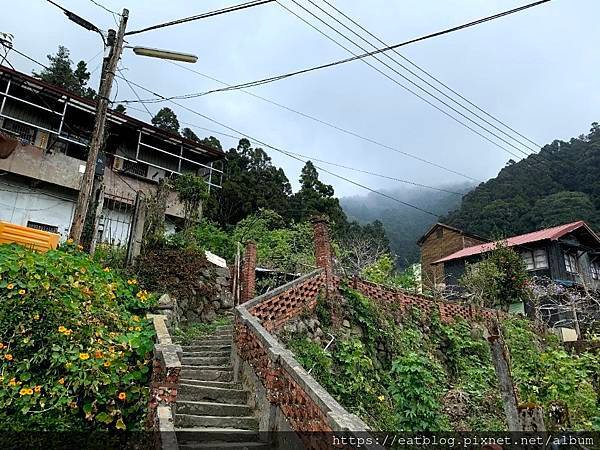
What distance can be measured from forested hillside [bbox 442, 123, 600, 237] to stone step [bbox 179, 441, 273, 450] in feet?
111

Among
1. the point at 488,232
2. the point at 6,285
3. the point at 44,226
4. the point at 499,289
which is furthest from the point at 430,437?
the point at 488,232

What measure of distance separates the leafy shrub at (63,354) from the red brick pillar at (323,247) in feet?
16.1

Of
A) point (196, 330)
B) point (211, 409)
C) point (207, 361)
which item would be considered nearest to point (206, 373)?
point (207, 361)

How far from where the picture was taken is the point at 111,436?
4.82m

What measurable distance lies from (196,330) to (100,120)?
200 inches

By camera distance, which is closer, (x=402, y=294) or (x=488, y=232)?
(x=402, y=294)

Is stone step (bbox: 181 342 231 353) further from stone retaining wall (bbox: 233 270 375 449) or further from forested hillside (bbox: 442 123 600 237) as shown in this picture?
forested hillside (bbox: 442 123 600 237)

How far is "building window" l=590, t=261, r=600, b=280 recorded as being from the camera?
94.7 feet

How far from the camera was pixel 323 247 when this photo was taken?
1038 centimetres

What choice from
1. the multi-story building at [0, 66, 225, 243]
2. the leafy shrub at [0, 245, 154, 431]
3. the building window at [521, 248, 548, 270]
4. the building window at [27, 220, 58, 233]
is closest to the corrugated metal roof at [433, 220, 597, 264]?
the building window at [521, 248, 548, 270]

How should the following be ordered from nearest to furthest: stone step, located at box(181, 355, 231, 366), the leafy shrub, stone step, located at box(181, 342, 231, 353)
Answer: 1. the leafy shrub
2. stone step, located at box(181, 355, 231, 366)
3. stone step, located at box(181, 342, 231, 353)

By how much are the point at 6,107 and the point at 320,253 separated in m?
15.1

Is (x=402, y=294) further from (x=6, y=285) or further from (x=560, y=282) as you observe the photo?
(x=560, y=282)

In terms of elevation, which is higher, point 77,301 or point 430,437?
point 77,301
